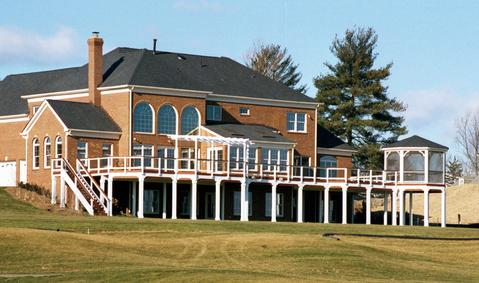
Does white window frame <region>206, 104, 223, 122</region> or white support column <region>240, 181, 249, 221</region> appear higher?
white window frame <region>206, 104, 223, 122</region>

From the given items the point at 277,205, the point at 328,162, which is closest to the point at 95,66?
the point at 277,205

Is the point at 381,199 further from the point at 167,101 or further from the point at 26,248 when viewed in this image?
the point at 26,248

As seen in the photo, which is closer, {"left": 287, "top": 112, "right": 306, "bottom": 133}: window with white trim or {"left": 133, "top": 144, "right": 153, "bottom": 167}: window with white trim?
{"left": 133, "top": 144, "right": 153, "bottom": 167}: window with white trim

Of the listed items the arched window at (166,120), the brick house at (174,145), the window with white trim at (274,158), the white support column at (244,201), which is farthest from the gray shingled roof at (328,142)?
the white support column at (244,201)

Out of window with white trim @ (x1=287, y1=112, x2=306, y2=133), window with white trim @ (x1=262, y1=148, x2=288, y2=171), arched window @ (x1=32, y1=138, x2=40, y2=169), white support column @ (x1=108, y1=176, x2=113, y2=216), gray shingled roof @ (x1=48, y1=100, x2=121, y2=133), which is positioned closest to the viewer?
white support column @ (x1=108, y1=176, x2=113, y2=216)

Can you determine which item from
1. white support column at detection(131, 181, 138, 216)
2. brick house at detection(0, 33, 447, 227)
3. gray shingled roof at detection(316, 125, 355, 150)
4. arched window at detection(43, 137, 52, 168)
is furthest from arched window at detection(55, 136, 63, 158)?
gray shingled roof at detection(316, 125, 355, 150)

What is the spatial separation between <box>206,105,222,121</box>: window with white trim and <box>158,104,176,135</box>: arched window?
3615 mm

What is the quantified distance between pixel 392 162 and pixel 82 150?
19.3 metres

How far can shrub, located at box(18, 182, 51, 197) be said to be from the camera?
242 ft

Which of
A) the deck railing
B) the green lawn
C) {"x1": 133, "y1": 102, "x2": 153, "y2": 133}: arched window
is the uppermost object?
{"x1": 133, "y1": 102, "x2": 153, "y2": 133}: arched window

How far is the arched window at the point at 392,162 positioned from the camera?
78.6 metres

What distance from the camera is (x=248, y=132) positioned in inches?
3004

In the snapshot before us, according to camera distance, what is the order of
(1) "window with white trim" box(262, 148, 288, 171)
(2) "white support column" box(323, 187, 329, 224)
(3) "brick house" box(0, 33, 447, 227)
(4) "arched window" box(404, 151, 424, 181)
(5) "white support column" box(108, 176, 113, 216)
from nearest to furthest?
1. (5) "white support column" box(108, 176, 113, 216)
2. (3) "brick house" box(0, 33, 447, 227)
3. (2) "white support column" box(323, 187, 329, 224)
4. (1) "window with white trim" box(262, 148, 288, 171)
5. (4) "arched window" box(404, 151, 424, 181)

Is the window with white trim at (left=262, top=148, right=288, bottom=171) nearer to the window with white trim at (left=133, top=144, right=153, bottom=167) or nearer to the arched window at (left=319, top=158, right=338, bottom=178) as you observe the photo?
the window with white trim at (left=133, top=144, right=153, bottom=167)
